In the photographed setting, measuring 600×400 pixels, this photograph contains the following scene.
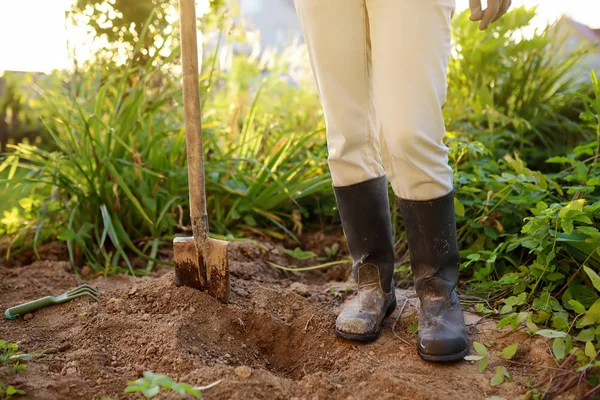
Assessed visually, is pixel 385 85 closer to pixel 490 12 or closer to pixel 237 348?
pixel 490 12

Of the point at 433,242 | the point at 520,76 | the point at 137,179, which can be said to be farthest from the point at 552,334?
the point at 520,76

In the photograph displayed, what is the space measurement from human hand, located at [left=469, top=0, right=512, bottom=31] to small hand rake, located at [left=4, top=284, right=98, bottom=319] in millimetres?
1413

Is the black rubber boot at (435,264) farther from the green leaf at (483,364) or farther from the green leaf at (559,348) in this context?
the green leaf at (559,348)

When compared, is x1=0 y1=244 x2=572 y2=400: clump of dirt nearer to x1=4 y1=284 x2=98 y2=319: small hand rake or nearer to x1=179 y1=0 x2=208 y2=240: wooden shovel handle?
x1=4 y1=284 x2=98 y2=319: small hand rake

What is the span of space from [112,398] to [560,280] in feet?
4.29

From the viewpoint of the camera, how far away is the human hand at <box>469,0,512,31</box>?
4.69 ft

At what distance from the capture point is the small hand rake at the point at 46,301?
5.73ft

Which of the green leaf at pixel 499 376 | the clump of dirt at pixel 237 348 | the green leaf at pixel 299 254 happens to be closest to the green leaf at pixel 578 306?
the clump of dirt at pixel 237 348

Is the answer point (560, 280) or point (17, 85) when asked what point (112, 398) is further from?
point (17, 85)

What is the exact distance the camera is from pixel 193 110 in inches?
68.2

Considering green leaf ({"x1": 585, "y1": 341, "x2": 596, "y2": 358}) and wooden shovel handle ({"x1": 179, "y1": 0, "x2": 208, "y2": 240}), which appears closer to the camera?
green leaf ({"x1": 585, "y1": 341, "x2": 596, "y2": 358})

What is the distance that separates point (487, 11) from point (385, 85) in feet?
1.08

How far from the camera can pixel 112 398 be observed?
1.30 metres

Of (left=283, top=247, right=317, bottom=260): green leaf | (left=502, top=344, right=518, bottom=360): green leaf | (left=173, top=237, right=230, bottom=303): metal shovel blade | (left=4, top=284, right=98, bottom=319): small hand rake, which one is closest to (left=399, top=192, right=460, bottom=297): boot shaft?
(left=502, top=344, right=518, bottom=360): green leaf
